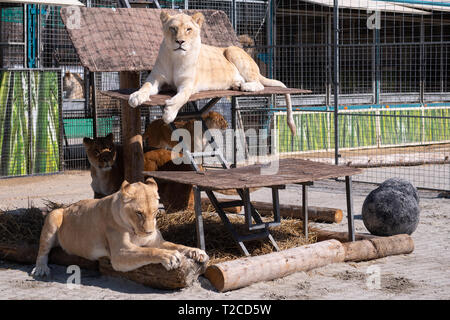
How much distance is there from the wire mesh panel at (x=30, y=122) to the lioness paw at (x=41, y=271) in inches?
250

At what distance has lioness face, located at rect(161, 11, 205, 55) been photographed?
7.14m

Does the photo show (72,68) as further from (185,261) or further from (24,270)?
(185,261)

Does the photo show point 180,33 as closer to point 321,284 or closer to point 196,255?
point 196,255

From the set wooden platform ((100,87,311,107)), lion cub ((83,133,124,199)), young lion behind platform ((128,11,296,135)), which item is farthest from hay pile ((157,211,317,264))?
wooden platform ((100,87,311,107))

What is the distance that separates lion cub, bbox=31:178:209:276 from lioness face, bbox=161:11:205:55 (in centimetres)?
175

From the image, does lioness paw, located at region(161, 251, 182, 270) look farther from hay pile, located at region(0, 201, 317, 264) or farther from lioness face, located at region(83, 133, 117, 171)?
lioness face, located at region(83, 133, 117, 171)

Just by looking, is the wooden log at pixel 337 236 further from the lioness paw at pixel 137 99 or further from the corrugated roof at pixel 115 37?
the corrugated roof at pixel 115 37

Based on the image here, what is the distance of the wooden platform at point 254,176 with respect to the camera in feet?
20.3

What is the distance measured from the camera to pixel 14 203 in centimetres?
1023

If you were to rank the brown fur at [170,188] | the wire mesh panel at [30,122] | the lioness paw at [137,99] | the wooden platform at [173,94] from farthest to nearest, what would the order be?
1. the wire mesh panel at [30,122]
2. the brown fur at [170,188]
3. the wooden platform at [173,94]
4. the lioness paw at [137,99]

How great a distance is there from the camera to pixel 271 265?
6.11 meters

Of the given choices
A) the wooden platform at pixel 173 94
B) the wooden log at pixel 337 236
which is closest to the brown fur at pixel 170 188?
the wooden platform at pixel 173 94

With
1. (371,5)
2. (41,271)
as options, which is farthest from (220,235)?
(371,5)

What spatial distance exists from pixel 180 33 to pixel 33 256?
2.59 metres
